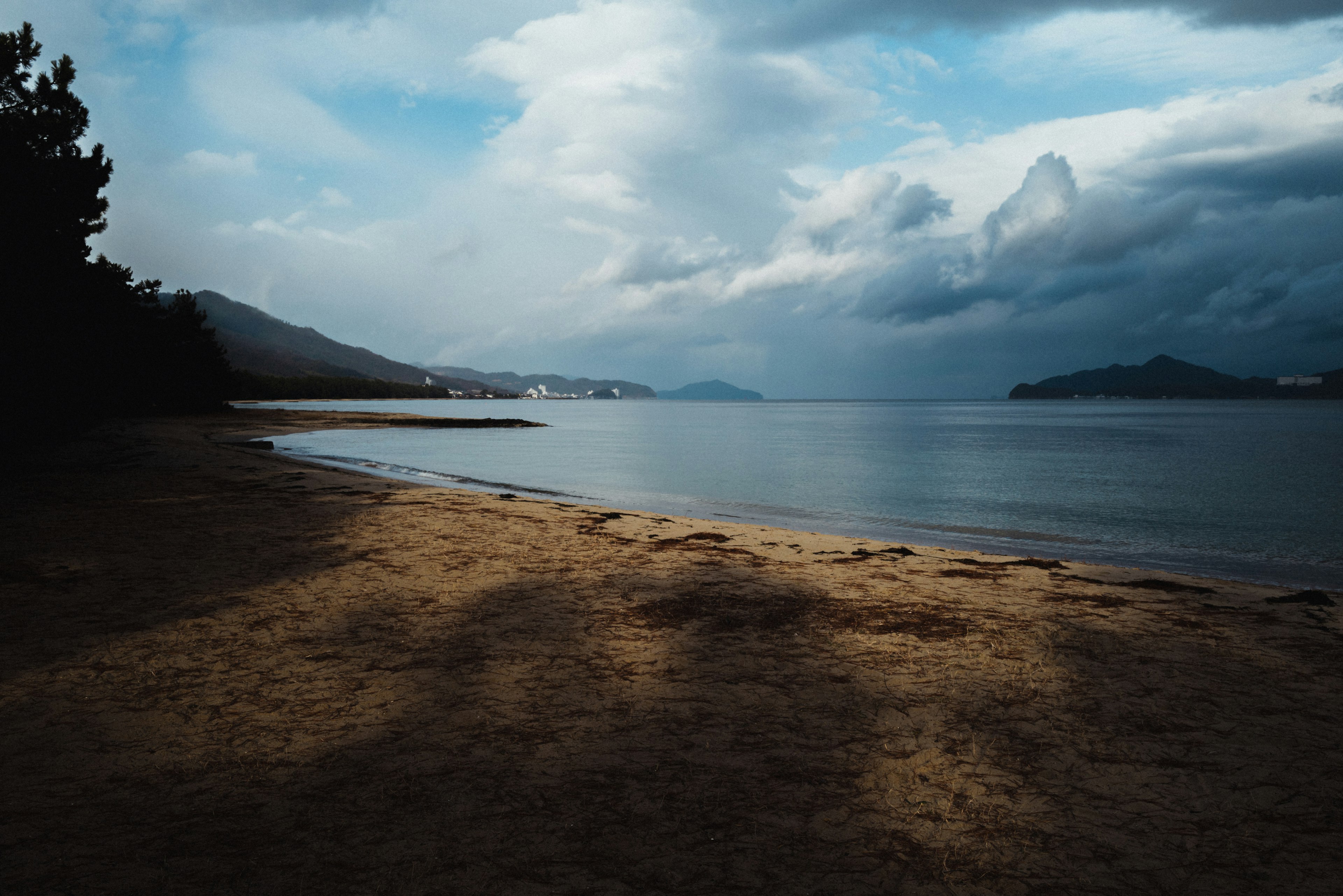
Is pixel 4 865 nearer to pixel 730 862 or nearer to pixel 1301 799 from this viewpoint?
pixel 730 862

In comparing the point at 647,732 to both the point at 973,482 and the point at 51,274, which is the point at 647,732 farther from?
the point at 973,482

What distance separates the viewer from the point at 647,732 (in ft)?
15.1

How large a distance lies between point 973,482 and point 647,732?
26244mm

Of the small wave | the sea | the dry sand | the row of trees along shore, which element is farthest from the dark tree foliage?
the sea

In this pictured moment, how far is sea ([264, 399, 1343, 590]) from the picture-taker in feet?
50.6

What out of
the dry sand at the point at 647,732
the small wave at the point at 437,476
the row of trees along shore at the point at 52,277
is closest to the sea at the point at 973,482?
the small wave at the point at 437,476

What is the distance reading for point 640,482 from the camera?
27.9 metres

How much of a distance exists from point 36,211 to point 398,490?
31.5ft

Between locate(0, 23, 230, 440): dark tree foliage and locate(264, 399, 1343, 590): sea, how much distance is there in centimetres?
1048

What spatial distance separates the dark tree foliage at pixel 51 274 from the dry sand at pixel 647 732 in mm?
7789

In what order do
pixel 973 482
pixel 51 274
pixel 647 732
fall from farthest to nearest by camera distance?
pixel 973 482
pixel 51 274
pixel 647 732

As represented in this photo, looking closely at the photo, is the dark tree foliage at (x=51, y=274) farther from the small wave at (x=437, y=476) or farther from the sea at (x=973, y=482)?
the sea at (x=973, y=482)

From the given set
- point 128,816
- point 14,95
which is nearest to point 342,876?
point 128,816

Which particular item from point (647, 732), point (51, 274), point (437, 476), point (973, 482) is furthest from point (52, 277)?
→ point (973, 482)
